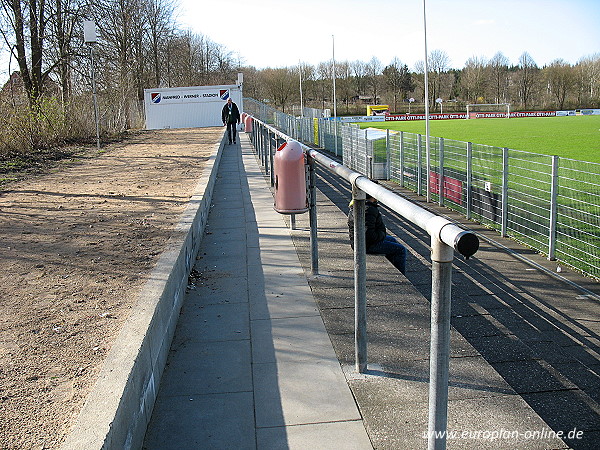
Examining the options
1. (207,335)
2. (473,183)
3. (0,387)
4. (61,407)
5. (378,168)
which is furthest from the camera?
(378,168)

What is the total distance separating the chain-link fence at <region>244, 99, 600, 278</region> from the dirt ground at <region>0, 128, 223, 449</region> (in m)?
4.77

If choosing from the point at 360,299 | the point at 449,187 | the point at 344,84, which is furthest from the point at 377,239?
the point at 344,84

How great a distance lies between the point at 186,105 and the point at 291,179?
34276 mm

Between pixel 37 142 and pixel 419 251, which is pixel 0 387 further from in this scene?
pixel 37 142

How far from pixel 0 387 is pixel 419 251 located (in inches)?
235

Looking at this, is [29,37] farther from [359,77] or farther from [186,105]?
[359,77]

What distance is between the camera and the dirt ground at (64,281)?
10.9 ft

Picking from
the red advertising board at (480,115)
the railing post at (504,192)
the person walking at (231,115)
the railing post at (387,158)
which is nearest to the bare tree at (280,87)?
the red advertising board at (480,115)

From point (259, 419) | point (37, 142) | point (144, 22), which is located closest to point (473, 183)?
point (259, 419)

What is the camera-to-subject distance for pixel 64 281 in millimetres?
5574

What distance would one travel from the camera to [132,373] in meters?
3.31

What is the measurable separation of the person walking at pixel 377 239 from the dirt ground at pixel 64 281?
206 centimetres

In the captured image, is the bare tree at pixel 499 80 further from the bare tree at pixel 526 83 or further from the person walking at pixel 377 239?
the person walking at pixel 377 239

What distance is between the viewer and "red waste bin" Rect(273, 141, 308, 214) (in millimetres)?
6383
